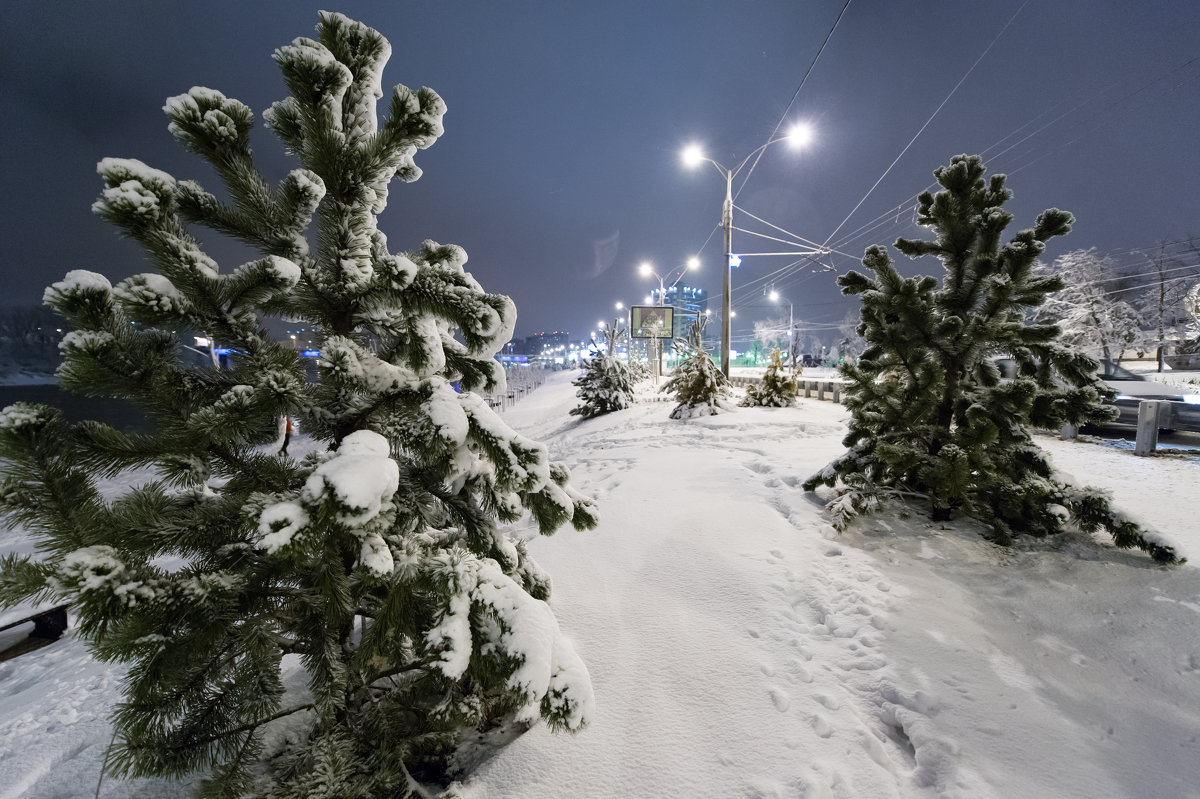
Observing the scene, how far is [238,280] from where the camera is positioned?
1.31 m

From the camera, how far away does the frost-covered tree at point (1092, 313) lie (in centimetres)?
3072

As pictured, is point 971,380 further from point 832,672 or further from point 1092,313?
point 1092,313

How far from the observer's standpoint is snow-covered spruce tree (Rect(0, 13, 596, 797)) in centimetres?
110

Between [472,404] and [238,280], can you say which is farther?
[472,404]

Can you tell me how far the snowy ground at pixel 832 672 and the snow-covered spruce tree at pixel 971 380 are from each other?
0.38 m

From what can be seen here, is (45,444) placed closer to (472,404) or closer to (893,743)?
(472,404)

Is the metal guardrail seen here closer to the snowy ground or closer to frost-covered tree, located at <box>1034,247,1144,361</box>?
the snowy ground

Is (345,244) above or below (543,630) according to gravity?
above

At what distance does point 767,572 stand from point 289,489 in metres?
3.23

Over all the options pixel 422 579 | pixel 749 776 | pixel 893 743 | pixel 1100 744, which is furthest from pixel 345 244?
pixel 1100 744

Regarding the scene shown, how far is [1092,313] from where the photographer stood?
31.3 meters

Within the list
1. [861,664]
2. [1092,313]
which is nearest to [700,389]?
[861,664]

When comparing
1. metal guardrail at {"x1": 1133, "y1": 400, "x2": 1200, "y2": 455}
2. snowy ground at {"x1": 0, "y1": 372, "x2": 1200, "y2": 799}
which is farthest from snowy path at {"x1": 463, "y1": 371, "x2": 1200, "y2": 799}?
metal guardrail at {"x1": 1133, "y1": 400, "x2": 1200, "y2": 455}

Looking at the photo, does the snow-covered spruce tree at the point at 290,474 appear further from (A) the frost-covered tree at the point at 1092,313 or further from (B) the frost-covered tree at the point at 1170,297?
(B) the frost-covered tree at the point at 1170,297
